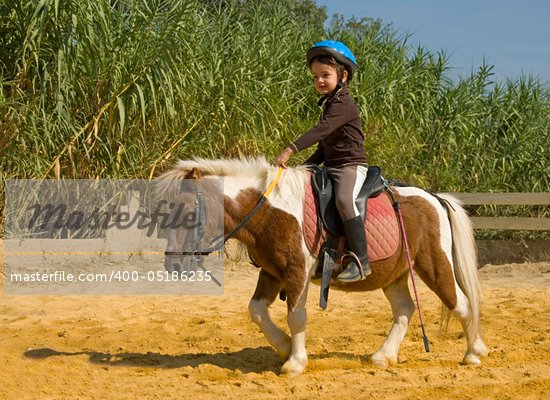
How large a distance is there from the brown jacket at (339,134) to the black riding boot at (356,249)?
490 millimetres

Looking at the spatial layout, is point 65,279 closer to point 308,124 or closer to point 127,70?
point 127,70

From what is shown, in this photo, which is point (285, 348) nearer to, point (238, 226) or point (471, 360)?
point (238, 226)

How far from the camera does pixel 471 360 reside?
6.02m

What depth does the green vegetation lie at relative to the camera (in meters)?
9.91

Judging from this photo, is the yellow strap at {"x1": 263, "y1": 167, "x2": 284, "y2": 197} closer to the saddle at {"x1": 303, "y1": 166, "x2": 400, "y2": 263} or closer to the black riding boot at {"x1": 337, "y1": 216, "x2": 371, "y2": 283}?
the saddle at {"x1": 303, "y1": 166, "x2": 400, "y2": 263}

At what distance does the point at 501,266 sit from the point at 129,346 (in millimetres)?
7764

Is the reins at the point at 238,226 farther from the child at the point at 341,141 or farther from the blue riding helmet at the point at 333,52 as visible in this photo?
the blue riding helmet at the point at 333,52

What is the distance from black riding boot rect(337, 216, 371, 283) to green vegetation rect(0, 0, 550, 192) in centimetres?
320

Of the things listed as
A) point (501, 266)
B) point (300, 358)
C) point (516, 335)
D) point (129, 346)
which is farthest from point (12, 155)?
point (501, 266)

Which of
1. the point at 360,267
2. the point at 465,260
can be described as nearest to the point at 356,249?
the point at 360,267

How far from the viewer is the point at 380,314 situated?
8383mm

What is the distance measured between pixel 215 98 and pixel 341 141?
19.6ft

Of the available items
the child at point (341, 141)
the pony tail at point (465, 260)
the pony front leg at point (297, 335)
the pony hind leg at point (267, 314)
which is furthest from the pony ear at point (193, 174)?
the pony tail at point (465, 260)

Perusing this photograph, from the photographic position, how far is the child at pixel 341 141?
18.4 feet
